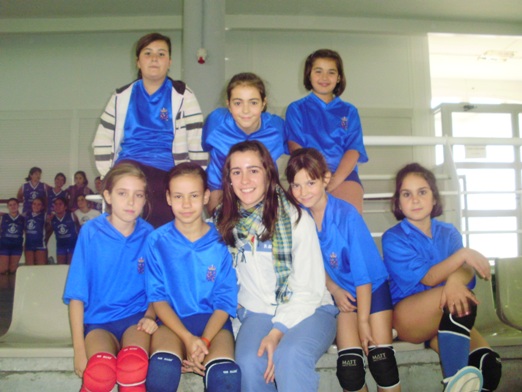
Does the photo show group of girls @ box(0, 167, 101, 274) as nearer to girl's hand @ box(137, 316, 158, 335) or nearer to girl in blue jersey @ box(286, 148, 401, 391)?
girl's hand @ box(137, 316, 158, 335)

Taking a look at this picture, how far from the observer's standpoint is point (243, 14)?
6289mm

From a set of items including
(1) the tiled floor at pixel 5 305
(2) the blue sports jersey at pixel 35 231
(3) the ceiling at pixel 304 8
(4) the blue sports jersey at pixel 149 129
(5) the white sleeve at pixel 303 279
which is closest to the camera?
(5) the white sleeve at pixel 303 279

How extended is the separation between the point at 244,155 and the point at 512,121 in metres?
7.21

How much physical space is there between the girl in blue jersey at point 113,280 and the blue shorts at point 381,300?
72cm

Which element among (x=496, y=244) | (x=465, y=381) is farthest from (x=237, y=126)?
(x=496, y=244)

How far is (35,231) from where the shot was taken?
5.58 metres

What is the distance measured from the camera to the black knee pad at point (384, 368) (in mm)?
1301

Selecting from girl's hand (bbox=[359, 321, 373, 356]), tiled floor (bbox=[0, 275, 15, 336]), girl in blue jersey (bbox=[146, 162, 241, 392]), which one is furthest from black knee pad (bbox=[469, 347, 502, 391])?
tiled floor (bbox=[0, 275, 15, 336])

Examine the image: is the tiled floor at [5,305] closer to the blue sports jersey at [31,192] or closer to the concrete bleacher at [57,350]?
the concrete bleacher at [57,350]

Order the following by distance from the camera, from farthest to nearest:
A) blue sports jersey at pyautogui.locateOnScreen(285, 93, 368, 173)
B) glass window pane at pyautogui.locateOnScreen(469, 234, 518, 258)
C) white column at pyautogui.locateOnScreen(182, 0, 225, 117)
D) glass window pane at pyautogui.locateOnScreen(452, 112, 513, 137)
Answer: glass window pane at pyautogui.locateOnScreen(452, 112, 513, 137) < glass window pane at pyautogui.locateOnScreen(469, 234, 518, 258) < white column at pyautogui.locateOnScreen(182, 0, 225, 117) < blue sports jersey at pyautogui.locateOnScreen(285, 93, 368, 173)

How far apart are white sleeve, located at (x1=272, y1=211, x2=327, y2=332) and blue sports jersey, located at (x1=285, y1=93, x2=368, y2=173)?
0.56 m

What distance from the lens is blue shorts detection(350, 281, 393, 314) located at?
142 cm

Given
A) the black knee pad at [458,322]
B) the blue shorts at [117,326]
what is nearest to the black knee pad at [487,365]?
the black knee pad at [458,322]

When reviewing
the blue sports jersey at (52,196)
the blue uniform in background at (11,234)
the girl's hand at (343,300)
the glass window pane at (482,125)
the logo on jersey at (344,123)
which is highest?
the glass window pane at (482,125)
